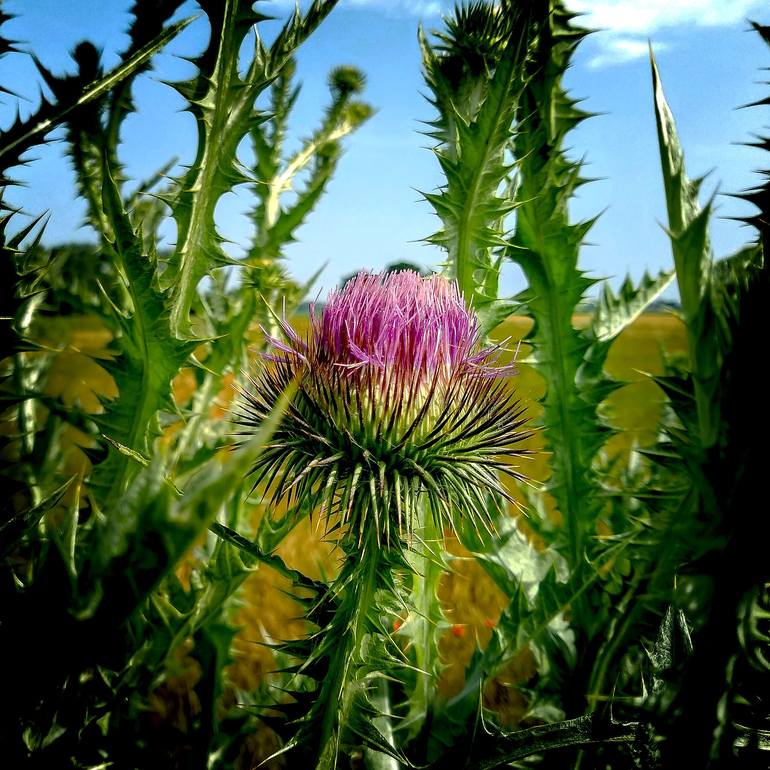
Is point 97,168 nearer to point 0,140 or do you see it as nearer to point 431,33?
point 0,140

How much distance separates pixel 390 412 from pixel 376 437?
0.07 meters

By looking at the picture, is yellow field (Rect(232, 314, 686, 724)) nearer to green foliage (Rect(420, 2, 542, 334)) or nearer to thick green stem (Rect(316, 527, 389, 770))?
green foliage (Rect(420, 2, 542, 334))

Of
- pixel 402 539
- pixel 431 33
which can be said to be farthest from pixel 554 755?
pixel 431 33

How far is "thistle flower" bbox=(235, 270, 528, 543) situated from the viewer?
4.26ft

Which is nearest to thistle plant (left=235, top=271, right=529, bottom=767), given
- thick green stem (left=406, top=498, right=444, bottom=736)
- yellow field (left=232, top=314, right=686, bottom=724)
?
thick green stem (left=406, top=498, right=444, bottom=736)

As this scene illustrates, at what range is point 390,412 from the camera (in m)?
1.35

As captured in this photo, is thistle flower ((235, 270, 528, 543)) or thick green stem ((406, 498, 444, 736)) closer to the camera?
thistle flower ((235, 270, 528, 543))

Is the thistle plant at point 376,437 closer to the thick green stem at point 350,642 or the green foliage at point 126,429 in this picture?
the thick green stem at point 350,642

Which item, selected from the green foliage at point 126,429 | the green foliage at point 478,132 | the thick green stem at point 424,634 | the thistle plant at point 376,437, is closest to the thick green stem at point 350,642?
the thistle plant at point 376,437

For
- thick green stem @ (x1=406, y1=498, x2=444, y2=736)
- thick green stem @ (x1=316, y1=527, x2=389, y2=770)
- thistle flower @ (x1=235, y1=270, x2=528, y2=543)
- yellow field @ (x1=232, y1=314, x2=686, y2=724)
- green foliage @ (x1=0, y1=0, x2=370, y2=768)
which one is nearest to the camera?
green foliage @ (x1=0, y1=0, x2=370, y2=768)

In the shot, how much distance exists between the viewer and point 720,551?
85 centimetres

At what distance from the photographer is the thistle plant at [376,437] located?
1.22 m

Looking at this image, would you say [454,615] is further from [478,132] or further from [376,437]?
[478,132]

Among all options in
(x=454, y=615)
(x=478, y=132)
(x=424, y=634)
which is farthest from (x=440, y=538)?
(x=454, y=615)
